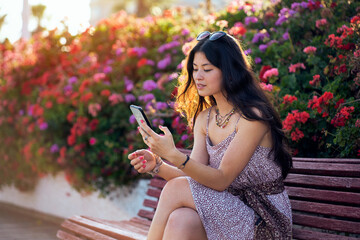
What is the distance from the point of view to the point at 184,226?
2250 millimetres

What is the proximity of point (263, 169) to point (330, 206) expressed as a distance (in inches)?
14.2

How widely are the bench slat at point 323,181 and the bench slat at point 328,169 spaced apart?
0.04 meters

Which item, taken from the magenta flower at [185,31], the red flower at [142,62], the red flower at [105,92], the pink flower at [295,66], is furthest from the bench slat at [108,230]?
the magenta flower at [185,31]

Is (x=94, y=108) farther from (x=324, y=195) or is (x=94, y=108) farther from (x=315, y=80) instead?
(x=324, y=195)

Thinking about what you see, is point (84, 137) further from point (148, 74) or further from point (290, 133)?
point (290, 133)

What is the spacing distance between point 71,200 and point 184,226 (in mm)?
4228

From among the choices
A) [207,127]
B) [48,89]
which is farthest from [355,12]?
[48,89]

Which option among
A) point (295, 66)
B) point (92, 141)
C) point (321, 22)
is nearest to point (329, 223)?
point (295, 66)

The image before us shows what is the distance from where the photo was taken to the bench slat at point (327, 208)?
7.65 feet

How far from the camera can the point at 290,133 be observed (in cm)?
353

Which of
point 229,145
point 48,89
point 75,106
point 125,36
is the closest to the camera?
point 229,145

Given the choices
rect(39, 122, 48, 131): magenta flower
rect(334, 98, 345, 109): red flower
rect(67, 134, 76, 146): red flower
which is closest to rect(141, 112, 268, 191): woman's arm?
rect(334, 98, 345, 109): red flower

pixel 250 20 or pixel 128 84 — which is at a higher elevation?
pixel 250 20

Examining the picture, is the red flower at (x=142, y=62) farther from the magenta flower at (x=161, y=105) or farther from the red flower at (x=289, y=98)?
the red flower at (x=289, y=98)
